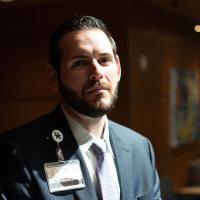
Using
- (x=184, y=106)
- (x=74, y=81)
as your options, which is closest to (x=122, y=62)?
(x=184, y=106)

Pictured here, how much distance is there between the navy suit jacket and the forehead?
0.24 metres

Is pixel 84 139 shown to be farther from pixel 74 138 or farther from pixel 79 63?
pixel 79 63

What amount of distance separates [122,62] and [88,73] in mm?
4168

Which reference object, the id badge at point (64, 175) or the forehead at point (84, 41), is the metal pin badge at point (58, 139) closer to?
the id badge at point (64, 175)

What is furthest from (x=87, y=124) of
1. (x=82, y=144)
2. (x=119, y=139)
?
(x=119, y=139)

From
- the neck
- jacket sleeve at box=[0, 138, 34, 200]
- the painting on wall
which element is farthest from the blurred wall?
jacket sleeve at box=[0, 138, 34, 200]

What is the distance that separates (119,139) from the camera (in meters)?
1.82

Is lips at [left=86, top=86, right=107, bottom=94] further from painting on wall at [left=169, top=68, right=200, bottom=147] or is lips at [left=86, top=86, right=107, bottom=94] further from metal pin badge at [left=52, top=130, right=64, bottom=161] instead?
painting on wall at [left=169, top=68, right=200, bottom=147]

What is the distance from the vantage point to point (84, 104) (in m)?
1.60

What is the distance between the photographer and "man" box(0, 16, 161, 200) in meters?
1.54

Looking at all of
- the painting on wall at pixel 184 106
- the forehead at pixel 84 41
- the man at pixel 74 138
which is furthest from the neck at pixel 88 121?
the painting on wall at pixel 184 106

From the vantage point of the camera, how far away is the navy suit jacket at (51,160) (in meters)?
1.52

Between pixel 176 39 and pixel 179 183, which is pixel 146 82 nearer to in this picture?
pixel 176 39

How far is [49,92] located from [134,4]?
4.89 ft
